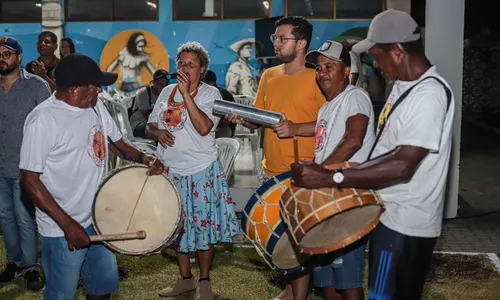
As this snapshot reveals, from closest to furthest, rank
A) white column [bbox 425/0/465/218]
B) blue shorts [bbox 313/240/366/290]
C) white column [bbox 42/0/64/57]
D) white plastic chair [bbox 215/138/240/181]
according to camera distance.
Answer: blue shorts [bbox 313/240/366/290]
white plastic chair [bbox 215/138/240/181]
white column [bbox 425/0/465/218]
white column [bbox 42/0/64/57]

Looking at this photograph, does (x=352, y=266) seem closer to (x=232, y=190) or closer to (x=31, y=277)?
(x=31, y=277)

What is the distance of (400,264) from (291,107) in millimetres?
1841

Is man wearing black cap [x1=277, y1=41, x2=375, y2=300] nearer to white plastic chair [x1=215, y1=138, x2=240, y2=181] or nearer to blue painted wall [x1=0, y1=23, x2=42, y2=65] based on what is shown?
white plastic chair [x1=215, y1=138, x2=240, y2=181]

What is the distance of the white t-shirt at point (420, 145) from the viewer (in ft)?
10.4

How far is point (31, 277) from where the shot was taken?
5.83 meters

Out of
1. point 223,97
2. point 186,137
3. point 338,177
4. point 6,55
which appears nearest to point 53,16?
point 223,97

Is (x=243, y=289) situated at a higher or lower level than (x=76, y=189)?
lower

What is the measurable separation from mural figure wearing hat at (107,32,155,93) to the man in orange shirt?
17.6ft

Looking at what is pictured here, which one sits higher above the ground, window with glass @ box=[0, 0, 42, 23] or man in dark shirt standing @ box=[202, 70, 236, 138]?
window with glass @ box=[0, 0, 42, 23]

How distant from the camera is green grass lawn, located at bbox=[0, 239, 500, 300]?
18.7 ft

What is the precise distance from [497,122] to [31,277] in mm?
18088

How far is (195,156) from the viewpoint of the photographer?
214 inches

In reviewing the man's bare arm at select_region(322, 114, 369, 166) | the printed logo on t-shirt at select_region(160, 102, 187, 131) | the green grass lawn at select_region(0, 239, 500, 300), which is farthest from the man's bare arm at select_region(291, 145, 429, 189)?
the green grass lawn at select_region(0, 239, 500, 300)

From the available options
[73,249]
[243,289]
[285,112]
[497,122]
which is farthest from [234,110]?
[497,122]
